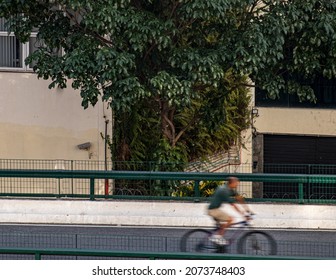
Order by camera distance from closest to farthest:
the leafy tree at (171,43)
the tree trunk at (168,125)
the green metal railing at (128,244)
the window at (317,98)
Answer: the green metal railing at (128,244), the leafy tree at (171,43), the tree trunk at (168,125), the window at (317,98)

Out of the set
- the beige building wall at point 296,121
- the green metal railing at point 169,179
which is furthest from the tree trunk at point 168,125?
the beige building wall at point 296,121

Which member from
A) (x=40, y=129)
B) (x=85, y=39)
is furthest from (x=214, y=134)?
(x=85, y=39)

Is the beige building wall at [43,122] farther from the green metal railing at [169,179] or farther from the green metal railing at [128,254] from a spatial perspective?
the green metal railing at [128,254]

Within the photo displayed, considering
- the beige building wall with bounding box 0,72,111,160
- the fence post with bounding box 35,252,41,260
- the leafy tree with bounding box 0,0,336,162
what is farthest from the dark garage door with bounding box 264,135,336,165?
the fence post with bounding box 35,252,41,260

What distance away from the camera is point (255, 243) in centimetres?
1867

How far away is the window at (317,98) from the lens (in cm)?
3294

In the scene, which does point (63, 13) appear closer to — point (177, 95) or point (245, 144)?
point (177, 95)

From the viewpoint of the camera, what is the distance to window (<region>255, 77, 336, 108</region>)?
108 feet

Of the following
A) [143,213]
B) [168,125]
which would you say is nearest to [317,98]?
[168,125]

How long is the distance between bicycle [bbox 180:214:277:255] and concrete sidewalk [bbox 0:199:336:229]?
141 inches

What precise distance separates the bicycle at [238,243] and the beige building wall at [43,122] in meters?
11.4

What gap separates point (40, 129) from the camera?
100 ft

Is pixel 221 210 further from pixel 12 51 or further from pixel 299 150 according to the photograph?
pixel 299 150

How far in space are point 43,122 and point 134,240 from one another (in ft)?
39.3
